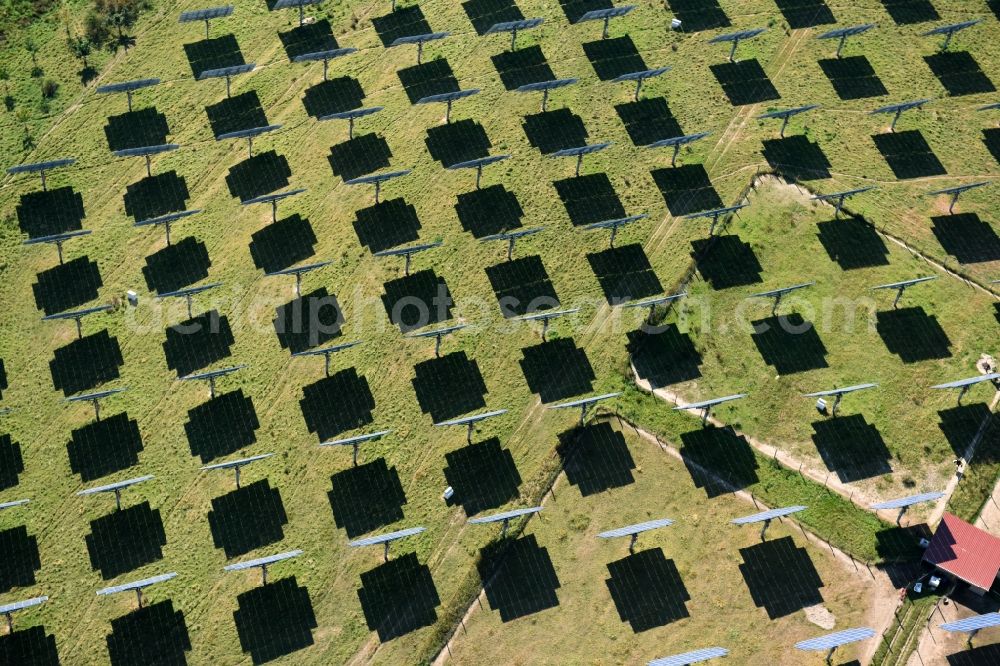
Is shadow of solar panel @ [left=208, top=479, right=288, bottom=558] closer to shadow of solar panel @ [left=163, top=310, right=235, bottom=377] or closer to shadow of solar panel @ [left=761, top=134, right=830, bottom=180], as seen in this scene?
shadow of solar panel @ [left=163, top=310, right=235, bottom=377]

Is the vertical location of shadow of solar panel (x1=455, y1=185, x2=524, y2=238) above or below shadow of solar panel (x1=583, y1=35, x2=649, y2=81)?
below

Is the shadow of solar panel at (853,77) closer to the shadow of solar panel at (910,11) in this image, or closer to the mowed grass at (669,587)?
the shadow of solar panel at (910,11)

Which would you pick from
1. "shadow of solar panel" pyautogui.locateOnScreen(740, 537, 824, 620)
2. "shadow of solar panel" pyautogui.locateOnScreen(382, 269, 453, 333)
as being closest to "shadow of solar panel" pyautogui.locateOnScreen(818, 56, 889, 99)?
"shadow of solar panel" pyautogui.locateOnScreen(382, 269, 453, 333)

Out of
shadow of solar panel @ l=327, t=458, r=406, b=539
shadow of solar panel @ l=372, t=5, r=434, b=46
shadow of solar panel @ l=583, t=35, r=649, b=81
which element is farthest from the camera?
shadow of solar panel @ l=372, t=5, r=434, b=46

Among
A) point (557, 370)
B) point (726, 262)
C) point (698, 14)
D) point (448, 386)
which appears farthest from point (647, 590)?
point (698, 14)

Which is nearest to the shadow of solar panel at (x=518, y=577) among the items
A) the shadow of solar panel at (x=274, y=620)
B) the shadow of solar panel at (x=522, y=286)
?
the shadow of solar panel at (x=274, y=620)

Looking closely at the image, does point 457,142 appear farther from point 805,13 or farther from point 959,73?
point 959,73
